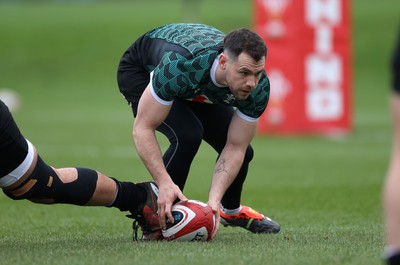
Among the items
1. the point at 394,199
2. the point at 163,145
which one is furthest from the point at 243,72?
the point at 163,145

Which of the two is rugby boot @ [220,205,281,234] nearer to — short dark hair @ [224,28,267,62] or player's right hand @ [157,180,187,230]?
player's right hand @ [157,180,187,230]

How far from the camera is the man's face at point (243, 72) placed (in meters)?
5.69

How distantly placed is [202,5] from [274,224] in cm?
3737

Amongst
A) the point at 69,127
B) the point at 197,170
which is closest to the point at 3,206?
the point at 197,170

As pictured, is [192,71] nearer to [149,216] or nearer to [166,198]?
[166,198]

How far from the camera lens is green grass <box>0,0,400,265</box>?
216 inches

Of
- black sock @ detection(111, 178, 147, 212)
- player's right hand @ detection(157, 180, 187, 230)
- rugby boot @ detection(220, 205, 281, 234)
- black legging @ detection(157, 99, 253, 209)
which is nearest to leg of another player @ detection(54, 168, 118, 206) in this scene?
black sock @ detection(111, 178, 147, 212)

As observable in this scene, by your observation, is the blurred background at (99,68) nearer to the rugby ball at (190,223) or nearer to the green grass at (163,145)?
the green grass at (163,145)

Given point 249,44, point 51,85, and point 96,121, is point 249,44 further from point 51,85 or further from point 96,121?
point 51,85

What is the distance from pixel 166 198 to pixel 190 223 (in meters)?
0.23

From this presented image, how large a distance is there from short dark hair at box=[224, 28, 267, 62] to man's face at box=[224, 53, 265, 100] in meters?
0.03

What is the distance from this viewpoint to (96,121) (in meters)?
21.2

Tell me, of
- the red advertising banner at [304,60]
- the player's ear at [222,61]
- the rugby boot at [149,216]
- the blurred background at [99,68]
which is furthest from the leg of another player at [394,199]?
the red advertising banner at [304,60]

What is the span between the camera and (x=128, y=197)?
6.04 meters
